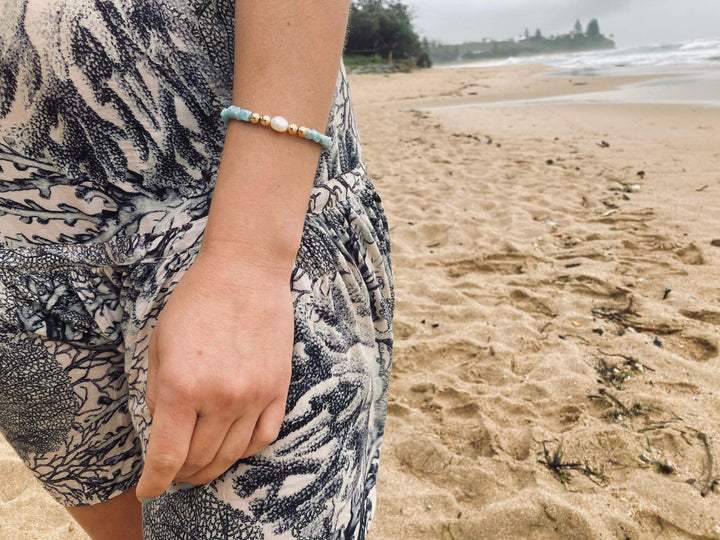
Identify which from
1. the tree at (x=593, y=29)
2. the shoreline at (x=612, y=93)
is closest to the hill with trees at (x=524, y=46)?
the tree at (x=593, y=29)

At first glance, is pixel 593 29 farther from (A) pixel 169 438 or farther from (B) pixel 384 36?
(A) pixel 169 438

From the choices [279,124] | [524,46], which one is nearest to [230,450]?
[279,124]

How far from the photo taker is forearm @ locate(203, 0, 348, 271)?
20.9 inches

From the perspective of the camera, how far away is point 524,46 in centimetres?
6894

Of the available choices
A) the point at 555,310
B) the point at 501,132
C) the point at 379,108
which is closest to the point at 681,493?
the point at 555,310

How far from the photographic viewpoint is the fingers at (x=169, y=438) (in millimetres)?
510

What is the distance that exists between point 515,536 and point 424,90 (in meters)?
17.0

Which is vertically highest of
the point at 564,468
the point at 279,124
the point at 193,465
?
the point at 279,124

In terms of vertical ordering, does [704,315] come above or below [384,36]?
below

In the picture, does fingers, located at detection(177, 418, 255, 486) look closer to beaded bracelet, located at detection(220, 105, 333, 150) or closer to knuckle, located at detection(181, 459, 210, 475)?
knuckle, located at detection(181, 459, 210, 475)

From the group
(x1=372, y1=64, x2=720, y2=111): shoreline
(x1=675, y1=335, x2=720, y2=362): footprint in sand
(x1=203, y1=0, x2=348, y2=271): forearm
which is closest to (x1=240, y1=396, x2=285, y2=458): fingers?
(x1=203, y1=0, x2=348, y2=271): forearm

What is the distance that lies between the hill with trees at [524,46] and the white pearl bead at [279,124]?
55239 millimetres

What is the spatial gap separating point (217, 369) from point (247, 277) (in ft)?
0.32

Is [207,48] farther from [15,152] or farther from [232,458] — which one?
[232,458]
